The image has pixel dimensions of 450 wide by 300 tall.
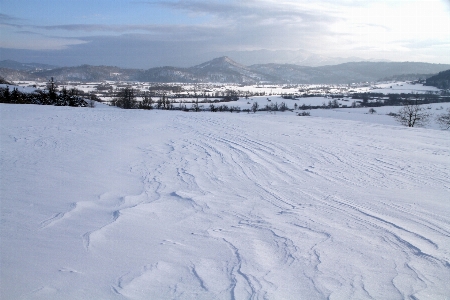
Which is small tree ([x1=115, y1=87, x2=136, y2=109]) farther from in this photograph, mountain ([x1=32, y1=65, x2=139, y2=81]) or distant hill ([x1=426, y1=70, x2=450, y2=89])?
mountain ([x1=32, y1=65, x2=139, y2=81])

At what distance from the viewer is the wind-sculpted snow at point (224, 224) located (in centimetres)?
279

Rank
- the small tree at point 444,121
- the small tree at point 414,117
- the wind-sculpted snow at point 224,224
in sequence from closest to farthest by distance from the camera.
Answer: the wind-sculpted snow at point 224,224, the small tree at point 414,117, the small tree at point 444,121

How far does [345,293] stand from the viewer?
8.78ft

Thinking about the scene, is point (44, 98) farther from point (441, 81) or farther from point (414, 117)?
point (441, 81)

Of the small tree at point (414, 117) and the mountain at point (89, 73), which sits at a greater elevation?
the mountain at point (89, 73)

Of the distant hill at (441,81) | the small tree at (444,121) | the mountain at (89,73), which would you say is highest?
the mountain at (89,73)

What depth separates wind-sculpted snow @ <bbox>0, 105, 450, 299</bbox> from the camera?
2.79m

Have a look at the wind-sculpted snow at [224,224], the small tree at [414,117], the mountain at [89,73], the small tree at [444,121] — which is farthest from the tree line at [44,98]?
the mountain at [89,73]

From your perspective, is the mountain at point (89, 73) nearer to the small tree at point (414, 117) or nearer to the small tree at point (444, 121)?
the small tree at point (414, 117)

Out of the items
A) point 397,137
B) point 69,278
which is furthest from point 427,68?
point 69,278

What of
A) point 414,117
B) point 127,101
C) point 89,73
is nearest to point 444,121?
point 414,117

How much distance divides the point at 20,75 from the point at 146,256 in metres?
175

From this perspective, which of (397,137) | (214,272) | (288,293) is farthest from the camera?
(397,137)

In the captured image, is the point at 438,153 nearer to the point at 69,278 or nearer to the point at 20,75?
the point at 69,278
